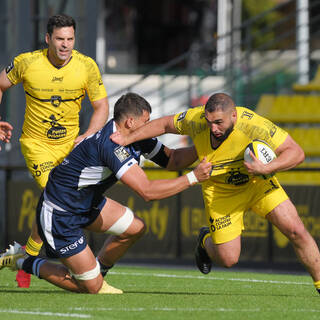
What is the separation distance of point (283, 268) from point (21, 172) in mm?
4651

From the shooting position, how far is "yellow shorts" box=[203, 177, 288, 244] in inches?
315

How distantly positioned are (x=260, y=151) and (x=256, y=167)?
0.69 feet

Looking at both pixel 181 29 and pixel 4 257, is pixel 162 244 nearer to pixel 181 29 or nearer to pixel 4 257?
pixel 4 257

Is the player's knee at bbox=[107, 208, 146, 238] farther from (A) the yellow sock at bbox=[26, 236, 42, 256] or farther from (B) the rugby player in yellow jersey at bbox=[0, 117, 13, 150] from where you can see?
(B) the rugby player in yellow jersey at bbox=[0, 117, 13, 150]

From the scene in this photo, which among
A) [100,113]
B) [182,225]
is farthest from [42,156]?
[182,225]

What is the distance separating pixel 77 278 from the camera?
25.8ft

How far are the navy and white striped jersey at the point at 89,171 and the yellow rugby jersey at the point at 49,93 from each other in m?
1.07

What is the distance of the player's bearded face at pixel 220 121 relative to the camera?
750 cm

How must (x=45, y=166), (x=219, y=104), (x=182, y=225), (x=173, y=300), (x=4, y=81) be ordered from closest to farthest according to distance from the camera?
(x=219, y=104) < (x=173, y=300) < (x=45, y=166) < (x=4, y=81) < (x=182, y=225)

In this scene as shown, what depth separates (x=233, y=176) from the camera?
8016 mm

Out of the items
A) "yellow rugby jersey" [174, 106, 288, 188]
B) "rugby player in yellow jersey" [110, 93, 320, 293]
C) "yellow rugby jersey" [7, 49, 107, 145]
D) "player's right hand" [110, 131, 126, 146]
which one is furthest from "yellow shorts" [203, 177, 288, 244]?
"yellow rugby jersey" [7, 49, 107, 145]

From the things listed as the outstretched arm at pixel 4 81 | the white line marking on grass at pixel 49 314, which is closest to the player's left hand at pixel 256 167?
the white line marking on grass at pixel 49 314

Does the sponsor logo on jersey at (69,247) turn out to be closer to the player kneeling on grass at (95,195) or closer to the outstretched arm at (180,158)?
the player kneeling on grass at (95,195)

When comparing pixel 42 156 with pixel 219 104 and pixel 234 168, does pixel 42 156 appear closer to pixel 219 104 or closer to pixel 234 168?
pixel 234 168
